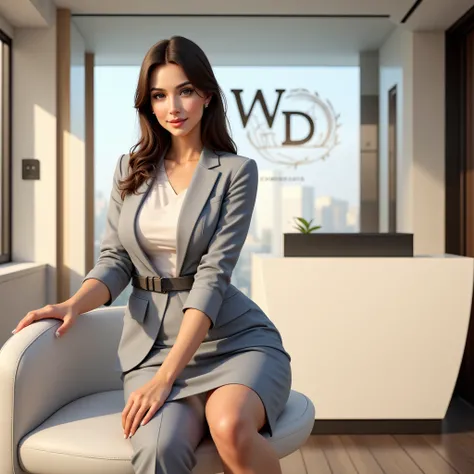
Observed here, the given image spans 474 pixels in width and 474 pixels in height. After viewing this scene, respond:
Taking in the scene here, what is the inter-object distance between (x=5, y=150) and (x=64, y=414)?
2.90 meters

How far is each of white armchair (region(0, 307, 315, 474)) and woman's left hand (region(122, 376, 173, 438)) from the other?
6 cm

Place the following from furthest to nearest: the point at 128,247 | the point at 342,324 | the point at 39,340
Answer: the point at 342,324
the point at 128,247
the point at 39,340

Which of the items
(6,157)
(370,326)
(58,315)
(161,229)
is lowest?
(370,326)

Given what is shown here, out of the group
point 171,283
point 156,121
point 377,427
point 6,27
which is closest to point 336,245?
point 377,427

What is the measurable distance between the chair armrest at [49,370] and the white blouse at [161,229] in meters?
0.30

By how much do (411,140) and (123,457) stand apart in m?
3.61

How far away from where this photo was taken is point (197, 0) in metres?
4.43

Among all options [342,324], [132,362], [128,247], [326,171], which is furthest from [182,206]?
[326,171]

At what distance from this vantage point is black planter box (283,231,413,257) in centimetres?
371

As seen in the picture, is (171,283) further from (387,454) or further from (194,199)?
(387,454)

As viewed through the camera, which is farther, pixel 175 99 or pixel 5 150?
pixel 5 150

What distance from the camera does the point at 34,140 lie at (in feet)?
15.0

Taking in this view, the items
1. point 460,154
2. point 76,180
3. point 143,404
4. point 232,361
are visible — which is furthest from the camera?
point 76,180

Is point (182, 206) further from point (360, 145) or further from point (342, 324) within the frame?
point (360, 145)
